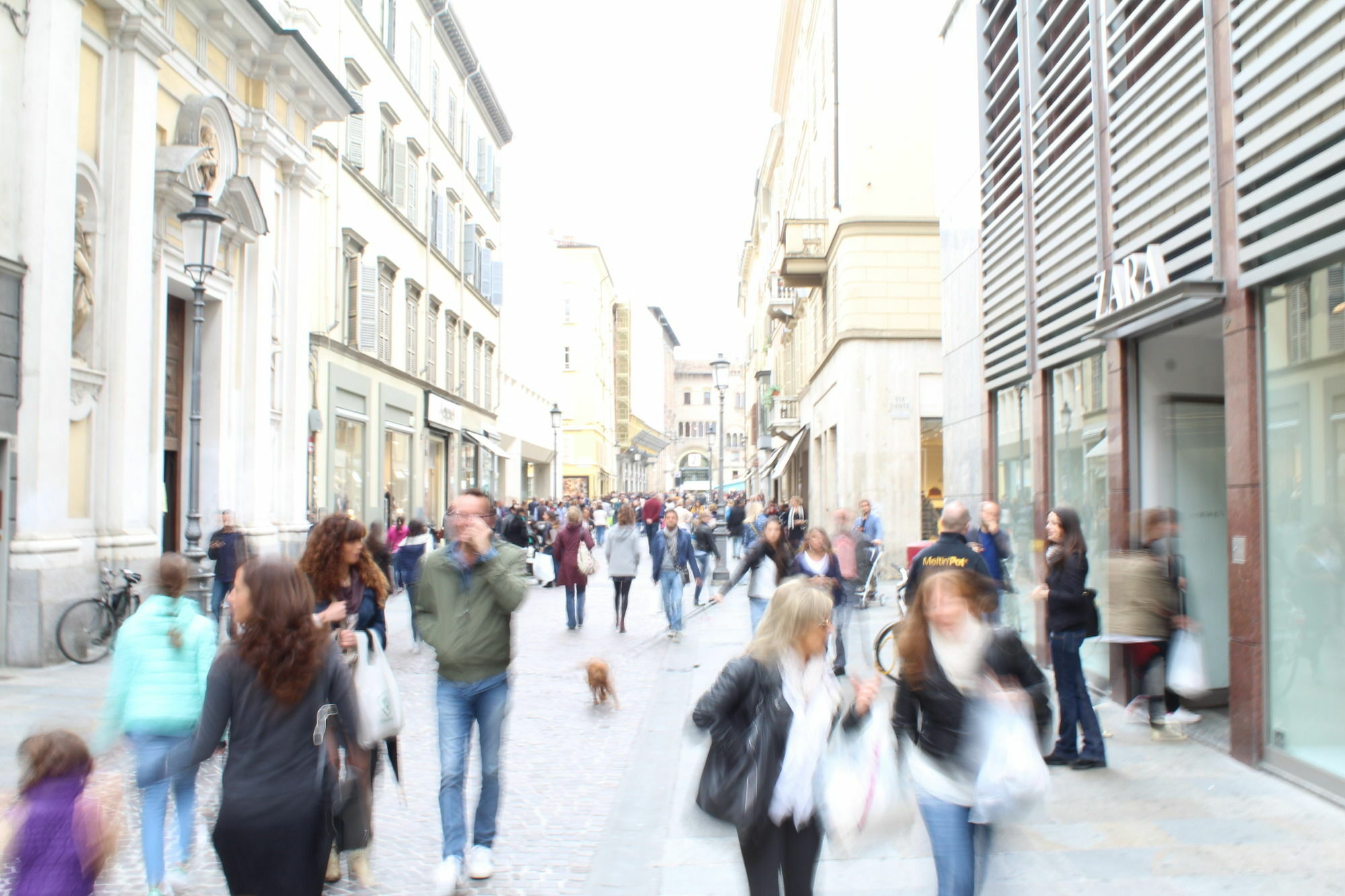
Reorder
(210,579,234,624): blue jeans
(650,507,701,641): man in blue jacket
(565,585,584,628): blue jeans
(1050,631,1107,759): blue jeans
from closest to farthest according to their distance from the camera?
(1050,631,1107,759): blue jeans, (210,579,234,624): blue jeans, (650,507,701,641): man in blue jacket, (565,585,584,628): blue jeans

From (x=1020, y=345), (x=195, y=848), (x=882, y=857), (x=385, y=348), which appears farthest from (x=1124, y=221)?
(x=385, y=348)

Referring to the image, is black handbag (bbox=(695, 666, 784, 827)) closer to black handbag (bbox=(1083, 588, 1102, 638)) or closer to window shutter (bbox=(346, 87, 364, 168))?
black handbag (bbox=(1083, 588, 1102, 638))

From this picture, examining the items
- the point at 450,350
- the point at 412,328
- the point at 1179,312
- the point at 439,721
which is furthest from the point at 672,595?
the point at 450,350

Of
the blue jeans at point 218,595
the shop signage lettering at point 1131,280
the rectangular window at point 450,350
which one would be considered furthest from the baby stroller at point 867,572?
the rectangular window at point 450,350

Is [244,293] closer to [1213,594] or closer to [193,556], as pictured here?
[193,556]

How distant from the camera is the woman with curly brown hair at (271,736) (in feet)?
11.7

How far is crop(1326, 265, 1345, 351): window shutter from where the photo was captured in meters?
6.46

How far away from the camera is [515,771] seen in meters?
7.82

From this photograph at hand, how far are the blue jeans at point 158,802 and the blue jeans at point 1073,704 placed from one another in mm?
5096

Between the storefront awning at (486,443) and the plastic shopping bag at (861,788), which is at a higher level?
the storefront awning at (486,443)

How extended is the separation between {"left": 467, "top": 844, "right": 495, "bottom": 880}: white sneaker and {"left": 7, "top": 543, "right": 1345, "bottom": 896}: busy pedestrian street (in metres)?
0.05

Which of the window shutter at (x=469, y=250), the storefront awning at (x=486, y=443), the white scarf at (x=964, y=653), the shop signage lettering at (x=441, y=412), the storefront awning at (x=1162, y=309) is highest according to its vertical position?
the window shutter at (x=469, y=250)

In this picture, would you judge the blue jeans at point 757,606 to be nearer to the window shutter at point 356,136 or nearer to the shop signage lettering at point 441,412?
the window shutter at point 356,136

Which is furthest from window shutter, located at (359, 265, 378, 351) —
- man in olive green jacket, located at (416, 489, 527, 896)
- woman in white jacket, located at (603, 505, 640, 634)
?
man in olive green jacket, located at (416, 489, 527, 896)
